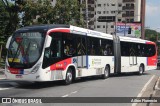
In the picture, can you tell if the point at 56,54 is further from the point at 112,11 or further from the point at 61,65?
the point at 112,11

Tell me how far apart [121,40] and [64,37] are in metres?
10.5

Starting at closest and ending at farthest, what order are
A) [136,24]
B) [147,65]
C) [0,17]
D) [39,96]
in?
[39,96]
[147,65]
[0,17]
[136,24]

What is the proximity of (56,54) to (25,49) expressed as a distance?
160 centimetres

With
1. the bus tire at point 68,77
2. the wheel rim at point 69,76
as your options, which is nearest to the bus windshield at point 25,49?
the bus tire at point 68,77

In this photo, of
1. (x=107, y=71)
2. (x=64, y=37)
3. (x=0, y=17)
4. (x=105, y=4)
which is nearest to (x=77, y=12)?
(x=107, y=71)

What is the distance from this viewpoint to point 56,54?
63.7 ft

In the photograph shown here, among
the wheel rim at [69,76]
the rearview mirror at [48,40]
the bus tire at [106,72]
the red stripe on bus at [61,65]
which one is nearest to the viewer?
the rearview mirror at [48,40]

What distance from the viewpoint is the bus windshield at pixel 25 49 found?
18.3 metres

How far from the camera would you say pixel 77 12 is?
39.5m

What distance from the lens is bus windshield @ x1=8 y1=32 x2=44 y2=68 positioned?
60.0 ft

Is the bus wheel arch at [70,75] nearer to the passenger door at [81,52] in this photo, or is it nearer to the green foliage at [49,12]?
the passenger door at [81,52]

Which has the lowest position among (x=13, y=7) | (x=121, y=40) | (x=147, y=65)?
(x=147, y=65)

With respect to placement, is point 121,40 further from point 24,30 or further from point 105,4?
point 105,4

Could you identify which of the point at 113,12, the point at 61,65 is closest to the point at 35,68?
the point at 61,65
